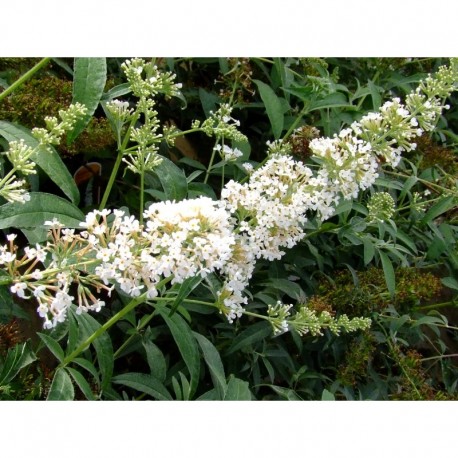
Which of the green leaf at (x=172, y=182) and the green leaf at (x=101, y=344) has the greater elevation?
the green leaf at (x=172, y=182)

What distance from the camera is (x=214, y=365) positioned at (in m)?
1.41

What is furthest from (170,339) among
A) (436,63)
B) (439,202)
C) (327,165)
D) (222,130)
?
(436,63)

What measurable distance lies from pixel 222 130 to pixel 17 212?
523 millimetres

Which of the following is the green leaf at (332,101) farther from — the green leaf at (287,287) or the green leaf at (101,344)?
the green leaf at (101,344)

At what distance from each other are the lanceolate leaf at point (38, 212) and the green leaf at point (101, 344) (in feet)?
0.69

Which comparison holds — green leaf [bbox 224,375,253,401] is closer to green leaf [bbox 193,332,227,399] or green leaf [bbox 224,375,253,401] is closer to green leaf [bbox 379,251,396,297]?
green leaf [bbox 193,332,227,399]

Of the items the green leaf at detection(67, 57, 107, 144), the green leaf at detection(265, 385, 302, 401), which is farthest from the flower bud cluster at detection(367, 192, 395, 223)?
the green leaf at detection(67, 57, 107, 144)

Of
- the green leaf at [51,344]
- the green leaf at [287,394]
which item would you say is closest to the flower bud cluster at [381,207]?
the green leaf at [287,394]

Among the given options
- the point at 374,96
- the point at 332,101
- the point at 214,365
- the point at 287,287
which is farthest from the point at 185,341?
the point at 374,96

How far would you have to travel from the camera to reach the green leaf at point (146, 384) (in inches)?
55.9

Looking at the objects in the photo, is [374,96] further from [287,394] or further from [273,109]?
[287,394]

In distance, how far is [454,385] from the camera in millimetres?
1840

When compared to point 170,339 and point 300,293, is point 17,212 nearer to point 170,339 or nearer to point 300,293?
point 170,339

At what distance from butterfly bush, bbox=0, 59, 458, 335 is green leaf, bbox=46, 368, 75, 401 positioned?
0.15 m
